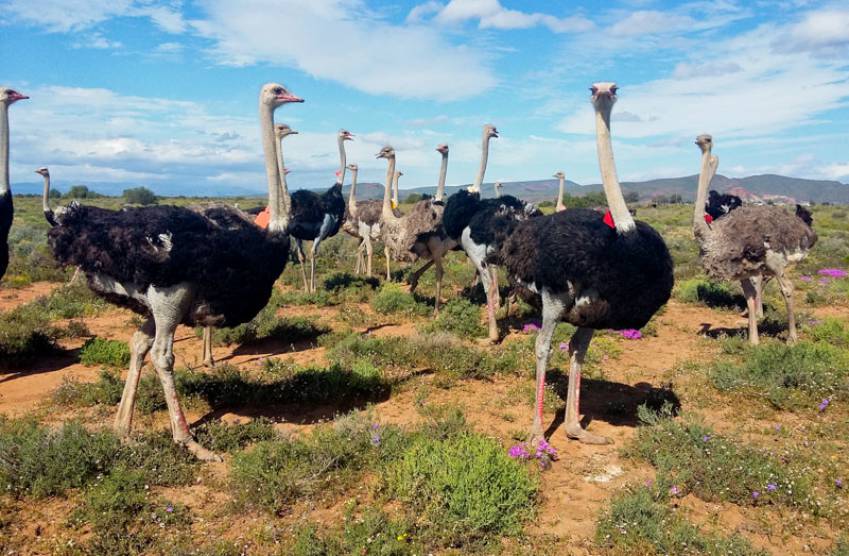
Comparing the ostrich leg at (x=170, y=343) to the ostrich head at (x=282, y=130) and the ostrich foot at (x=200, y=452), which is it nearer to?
the ostrich foot at (x=200, y=452)

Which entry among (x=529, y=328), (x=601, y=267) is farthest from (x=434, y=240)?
(x=601, y=267)

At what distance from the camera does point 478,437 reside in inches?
179

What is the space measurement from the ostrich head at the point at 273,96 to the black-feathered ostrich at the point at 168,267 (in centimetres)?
117

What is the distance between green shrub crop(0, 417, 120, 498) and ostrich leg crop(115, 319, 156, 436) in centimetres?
33

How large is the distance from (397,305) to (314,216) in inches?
123

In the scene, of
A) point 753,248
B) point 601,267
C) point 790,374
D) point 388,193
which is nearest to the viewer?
point 601,267

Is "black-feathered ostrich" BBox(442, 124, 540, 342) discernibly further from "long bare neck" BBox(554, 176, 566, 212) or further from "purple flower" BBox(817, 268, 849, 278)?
"purple flower" BBox(817, 268, 849, 278)

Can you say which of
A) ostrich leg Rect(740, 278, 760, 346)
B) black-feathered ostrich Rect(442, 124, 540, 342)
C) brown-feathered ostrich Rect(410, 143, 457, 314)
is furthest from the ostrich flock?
brown-feathered ostrich Rect(410, 143, 457, 314)

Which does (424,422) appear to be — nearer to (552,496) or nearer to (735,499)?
(552,496)

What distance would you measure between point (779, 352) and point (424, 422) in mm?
4230

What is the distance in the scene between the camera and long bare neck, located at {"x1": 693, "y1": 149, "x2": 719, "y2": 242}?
8000 millimetres

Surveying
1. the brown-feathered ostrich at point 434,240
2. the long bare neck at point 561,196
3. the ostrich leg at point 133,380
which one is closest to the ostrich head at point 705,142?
the brown-feathered ostrich at point 434,240

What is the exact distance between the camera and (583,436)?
5066 mm

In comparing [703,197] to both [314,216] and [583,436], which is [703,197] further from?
[314,216]
